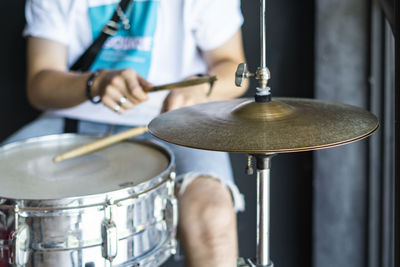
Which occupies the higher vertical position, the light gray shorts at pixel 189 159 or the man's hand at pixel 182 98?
the man's hand at pixel 182 98

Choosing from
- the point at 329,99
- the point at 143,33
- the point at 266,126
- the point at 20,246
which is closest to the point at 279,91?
the point at 329,99

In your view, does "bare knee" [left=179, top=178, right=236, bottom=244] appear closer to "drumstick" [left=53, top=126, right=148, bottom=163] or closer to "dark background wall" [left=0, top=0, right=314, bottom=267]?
"drumstick" [left=53, top=126, right=148, bottom=163]

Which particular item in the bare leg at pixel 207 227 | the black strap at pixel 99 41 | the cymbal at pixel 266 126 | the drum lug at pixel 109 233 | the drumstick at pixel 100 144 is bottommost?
the bare leg at pixel 207 227

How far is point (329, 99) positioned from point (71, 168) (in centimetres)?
89

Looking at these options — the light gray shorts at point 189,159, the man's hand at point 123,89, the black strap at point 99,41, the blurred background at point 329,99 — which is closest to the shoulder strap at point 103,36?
the black strap at point 99,41

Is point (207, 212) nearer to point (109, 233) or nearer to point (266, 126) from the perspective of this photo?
point (109, 233)

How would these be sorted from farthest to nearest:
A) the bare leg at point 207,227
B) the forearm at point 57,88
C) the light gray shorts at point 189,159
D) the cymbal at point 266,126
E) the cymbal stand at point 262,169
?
the forearm at point 57,88
the light gray shorts at point 189,159
the bare leg at point 207,227
the cymbal stand at point 262,169
the cymbal at point 266,126

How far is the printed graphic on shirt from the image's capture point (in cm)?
147

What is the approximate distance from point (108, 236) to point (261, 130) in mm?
343

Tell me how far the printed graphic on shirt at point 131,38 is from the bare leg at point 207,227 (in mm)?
489

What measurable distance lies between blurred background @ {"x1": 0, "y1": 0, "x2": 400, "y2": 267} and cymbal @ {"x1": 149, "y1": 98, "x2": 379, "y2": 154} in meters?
0.66

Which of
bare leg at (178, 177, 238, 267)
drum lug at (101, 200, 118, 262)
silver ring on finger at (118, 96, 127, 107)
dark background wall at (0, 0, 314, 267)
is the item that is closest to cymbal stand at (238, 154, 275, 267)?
bare leg at (178, 177, 238, 267)

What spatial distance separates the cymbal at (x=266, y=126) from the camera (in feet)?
2.40

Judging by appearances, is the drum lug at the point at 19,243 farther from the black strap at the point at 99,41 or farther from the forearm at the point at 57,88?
the black strap at the point at 99,41
